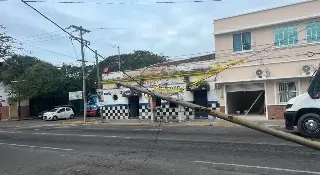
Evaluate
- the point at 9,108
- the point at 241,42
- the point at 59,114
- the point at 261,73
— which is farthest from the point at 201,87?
the point at 9,108

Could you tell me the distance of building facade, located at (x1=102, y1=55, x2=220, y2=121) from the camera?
26.1 meters

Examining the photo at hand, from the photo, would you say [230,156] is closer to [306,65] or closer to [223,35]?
[306,65]

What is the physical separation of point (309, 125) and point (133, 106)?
64.3 feet

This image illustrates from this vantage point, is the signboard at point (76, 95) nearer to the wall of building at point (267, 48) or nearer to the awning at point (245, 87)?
the wall of building at point (267, 48)

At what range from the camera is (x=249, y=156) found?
9.73 meters

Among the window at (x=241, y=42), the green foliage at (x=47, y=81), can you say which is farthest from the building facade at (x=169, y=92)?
the green foliage at (x=47, y=81)

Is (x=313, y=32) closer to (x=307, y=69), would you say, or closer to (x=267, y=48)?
(x=307, y=69)

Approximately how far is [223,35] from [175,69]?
487 cm

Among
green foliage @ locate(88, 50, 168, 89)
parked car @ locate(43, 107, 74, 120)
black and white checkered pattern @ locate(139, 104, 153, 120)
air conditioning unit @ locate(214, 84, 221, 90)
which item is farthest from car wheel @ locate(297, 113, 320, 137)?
green foliage @ locate(88, 50, 168, 89)

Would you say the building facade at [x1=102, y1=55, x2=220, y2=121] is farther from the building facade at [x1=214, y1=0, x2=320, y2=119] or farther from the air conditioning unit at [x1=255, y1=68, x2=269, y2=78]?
the air conditioning unit at [x1=255, y1=68, x2=269, y2=78]

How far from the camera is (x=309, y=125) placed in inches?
535

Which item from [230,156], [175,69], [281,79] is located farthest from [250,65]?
[230,156]

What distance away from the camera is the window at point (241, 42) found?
23938 millimetres

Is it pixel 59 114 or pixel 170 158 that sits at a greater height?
pixel 59 114
